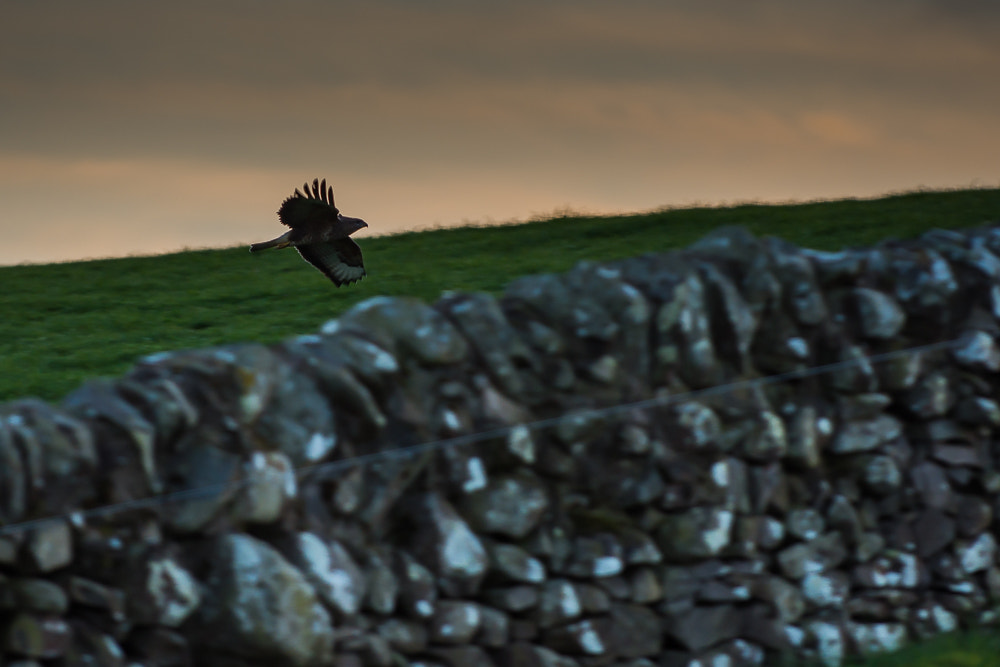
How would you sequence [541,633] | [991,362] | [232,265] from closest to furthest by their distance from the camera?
[541,633], [991,362], [232,265]

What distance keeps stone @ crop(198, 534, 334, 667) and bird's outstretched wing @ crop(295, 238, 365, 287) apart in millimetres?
3507

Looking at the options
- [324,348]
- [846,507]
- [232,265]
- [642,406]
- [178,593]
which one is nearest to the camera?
[178,593]

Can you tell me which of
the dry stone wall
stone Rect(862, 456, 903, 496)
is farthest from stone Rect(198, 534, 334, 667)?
stone Rect(862, 456, 903, 496)

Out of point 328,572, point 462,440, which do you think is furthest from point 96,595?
point 462,440

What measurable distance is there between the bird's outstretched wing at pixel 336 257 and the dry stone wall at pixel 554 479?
8.48 feet

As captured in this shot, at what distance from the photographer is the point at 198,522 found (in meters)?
4.00

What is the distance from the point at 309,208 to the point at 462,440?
2.73 meters

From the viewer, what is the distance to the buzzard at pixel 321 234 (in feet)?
22.6

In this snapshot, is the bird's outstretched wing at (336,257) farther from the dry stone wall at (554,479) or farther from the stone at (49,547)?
the stone at (49,547)

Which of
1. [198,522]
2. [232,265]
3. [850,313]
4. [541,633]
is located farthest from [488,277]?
[198,522]

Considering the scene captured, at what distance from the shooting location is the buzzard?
6879 millimetres

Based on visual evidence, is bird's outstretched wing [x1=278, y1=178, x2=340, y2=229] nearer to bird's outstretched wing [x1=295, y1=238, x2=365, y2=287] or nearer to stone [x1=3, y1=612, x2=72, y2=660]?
bird's outstretched wing [x1=295, y1=238, x2=365, y2=287]

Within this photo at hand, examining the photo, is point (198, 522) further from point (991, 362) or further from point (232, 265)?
point (232, 265)

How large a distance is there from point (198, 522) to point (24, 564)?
59cm
